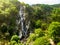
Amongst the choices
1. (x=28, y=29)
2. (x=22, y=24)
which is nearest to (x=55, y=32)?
(x=28, y=29)

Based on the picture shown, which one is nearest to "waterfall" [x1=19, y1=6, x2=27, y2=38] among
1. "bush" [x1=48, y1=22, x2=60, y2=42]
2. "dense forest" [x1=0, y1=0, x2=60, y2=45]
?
"dense forest" [x1=0, y1=0, x2=60, y2=45]

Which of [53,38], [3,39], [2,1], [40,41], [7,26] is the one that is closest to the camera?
[40,41]

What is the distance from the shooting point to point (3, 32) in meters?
64.8

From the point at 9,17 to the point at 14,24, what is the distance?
3.84 meters

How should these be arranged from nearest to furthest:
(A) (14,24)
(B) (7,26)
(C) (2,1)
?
1. (B) (7,26)
2. (A) (14,24)
3. (C) (2,1)

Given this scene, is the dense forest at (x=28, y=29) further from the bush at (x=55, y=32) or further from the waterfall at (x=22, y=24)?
the waterfall at (x=22, y=24)

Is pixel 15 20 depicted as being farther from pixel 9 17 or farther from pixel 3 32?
pixel 3 32

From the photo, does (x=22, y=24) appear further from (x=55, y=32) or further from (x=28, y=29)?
(x=55, y=32)

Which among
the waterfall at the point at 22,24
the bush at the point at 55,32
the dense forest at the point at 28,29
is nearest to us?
the bush at the point at 55,32

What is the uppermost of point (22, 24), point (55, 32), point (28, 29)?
point (55, 32)

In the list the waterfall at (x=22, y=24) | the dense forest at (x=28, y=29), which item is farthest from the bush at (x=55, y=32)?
the waterfall at (x=22, y=24)

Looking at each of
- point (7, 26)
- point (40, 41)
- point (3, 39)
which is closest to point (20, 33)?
point (7, 26)

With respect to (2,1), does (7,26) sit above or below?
below

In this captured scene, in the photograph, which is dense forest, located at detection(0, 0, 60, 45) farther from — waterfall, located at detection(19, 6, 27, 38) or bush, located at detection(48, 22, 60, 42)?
waterfall, located at detection(19, 6, 27, 38)
